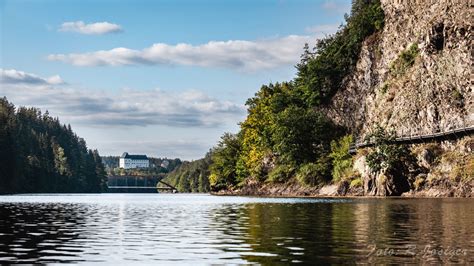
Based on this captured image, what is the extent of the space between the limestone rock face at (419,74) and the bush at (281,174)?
653 inches

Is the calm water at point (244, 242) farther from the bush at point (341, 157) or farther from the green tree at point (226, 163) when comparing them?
the green tree at point (226, 163)

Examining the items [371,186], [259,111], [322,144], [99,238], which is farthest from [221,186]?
[99,238]

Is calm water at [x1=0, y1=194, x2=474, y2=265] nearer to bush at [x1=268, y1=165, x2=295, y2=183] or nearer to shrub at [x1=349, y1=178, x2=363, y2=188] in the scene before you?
shrub at [x1=349, y1=178, x2=363, y2=188]

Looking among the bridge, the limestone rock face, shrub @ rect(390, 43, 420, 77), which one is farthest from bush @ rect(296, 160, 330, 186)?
shrub @ rect(390, 43, 420, 77)

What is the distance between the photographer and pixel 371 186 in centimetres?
10938

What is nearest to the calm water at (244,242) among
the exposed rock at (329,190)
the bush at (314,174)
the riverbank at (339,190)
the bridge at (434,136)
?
the riverbank at (339,190)

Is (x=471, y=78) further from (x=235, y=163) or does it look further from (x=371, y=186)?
(x=235, y=163)

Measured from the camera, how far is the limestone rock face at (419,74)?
108188mm

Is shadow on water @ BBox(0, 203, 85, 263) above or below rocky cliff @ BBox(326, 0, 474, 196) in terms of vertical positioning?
below

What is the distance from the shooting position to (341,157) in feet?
430

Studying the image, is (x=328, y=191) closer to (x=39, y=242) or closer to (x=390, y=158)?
(x=390, y=158)

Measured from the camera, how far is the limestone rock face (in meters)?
108

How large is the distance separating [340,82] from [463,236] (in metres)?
128

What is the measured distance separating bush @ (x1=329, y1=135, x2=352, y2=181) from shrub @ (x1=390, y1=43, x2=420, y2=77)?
16.9m
